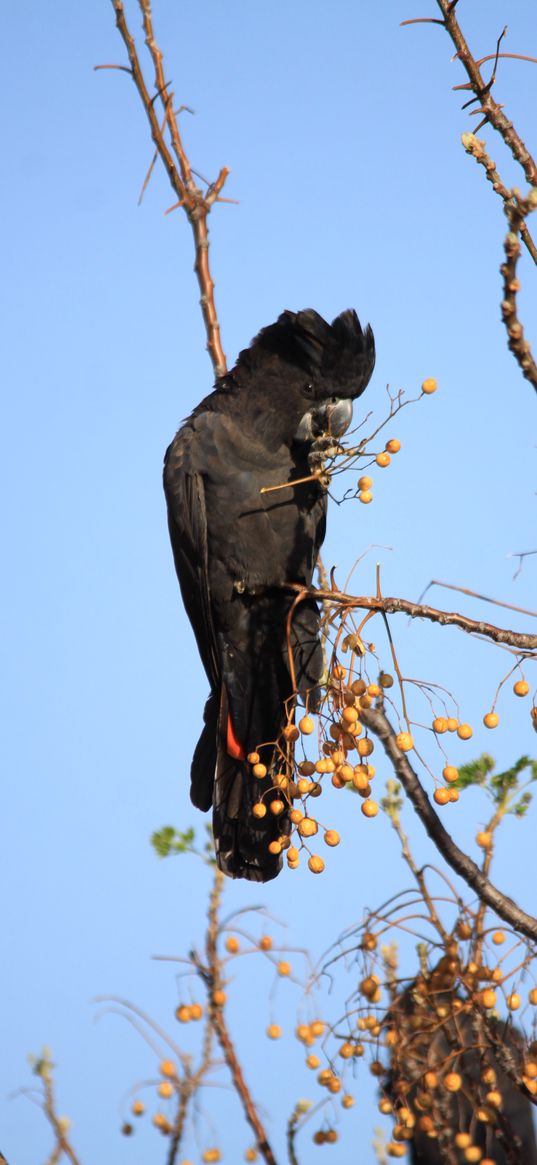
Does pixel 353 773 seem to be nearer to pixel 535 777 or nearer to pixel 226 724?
pixel 535 777

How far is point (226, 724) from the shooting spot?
4320 mm

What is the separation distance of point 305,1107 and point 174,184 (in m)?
3.41

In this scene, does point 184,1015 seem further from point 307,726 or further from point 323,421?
point 323,421

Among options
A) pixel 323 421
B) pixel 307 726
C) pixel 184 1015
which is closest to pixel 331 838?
pixel 307 726

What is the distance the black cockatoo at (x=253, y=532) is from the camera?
4.28m

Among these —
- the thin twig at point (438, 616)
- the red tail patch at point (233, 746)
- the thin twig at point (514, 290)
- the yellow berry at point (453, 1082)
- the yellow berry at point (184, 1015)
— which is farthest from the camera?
→ the red tail patch at point (233, 746)

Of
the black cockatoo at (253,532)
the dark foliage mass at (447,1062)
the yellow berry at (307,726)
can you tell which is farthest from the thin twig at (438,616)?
the black cockatoo at (253,532)

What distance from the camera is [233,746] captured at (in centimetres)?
427

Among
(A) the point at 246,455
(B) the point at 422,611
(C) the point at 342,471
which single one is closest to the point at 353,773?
(B) the point at 422,611

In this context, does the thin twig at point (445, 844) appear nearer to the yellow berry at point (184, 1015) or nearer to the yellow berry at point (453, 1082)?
the yellow berry at point (453, 1082)

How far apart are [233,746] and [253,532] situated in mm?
842

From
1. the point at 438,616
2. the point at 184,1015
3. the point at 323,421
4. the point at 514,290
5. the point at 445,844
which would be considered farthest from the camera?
the point at 323,421

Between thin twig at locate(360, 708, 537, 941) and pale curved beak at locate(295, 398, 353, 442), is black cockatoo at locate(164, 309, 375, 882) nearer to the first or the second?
pale curved beak at locate(295, 398, 353, 442)

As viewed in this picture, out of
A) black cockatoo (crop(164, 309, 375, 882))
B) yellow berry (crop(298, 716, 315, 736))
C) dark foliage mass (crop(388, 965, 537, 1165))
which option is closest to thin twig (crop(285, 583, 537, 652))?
yellow berry (crop(298, 716, 315, 736))
